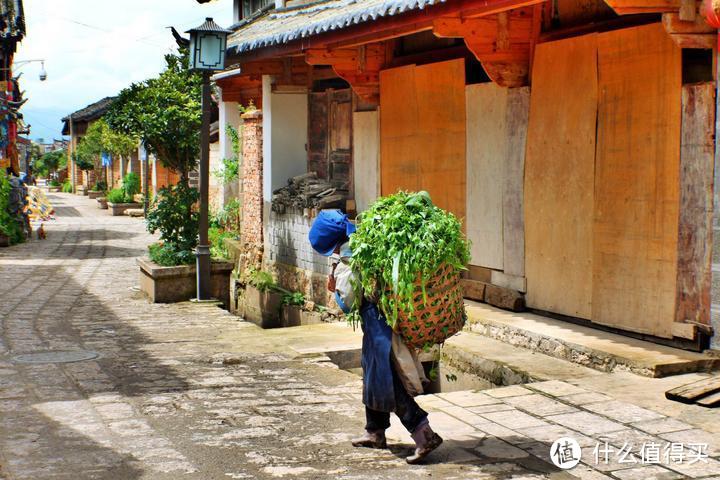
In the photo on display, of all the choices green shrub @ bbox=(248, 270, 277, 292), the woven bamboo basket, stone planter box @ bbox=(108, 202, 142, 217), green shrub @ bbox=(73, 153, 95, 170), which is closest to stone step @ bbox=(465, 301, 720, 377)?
the woven bamboo basket

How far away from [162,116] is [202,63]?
3.81 meters

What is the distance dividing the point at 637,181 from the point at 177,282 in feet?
25.4

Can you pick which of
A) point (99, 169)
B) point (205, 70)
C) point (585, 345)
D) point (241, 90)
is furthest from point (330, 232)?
point (99, 169)

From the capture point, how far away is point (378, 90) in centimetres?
1231

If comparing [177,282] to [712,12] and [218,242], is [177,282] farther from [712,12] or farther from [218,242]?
[712,12]

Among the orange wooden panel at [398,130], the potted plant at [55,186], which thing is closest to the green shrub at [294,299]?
the orange wooden panel at [398,130]

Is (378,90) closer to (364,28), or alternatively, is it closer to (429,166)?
(429,166)

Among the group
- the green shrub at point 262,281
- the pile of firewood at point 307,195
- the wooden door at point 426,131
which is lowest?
the green shrub at point 262,281

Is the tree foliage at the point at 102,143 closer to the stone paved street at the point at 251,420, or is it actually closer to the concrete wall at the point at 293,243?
the concrete wall at the point at 293,243

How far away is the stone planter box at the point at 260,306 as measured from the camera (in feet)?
46.2

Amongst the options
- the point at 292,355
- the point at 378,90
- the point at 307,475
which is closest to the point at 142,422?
the point at 307,475

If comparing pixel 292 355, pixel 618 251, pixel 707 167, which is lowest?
pixel 292 355

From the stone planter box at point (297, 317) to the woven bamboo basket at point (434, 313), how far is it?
709 cm

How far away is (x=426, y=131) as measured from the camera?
37.0ft
